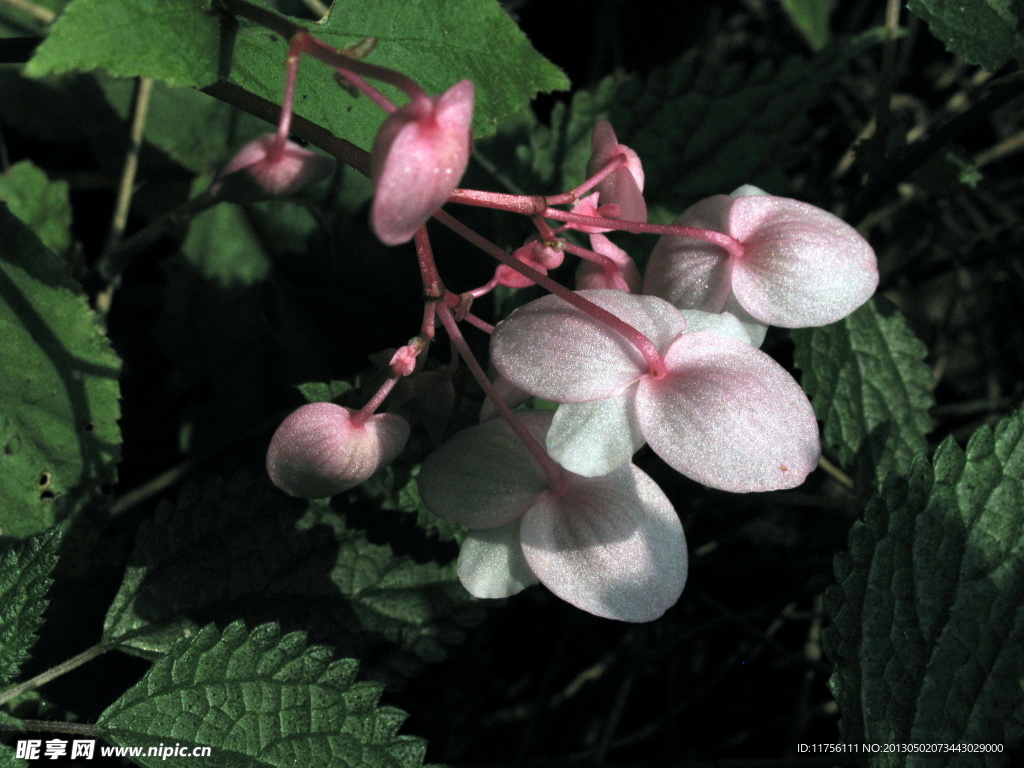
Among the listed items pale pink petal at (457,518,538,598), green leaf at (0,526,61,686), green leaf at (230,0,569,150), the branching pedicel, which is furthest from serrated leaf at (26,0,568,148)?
green leaf at (0,526,61,686)

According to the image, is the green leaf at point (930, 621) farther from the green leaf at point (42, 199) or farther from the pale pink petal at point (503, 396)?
the green leaf at point (42, 199)

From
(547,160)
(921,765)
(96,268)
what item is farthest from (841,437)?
(96,268)

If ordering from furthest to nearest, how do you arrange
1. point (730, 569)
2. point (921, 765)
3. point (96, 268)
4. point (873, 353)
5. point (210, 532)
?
point (730, 569), point (96, 268), point (873, 353), point (210, 532), point (921, 765)

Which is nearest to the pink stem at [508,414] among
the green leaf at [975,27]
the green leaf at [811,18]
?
the green leaf at [975,27]

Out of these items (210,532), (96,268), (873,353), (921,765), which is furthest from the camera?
(96,268)

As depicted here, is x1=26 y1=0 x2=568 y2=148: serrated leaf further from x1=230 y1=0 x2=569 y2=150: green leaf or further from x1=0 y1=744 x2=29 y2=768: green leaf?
x1=0 y1=744 x2=29 y2=768: green leaf

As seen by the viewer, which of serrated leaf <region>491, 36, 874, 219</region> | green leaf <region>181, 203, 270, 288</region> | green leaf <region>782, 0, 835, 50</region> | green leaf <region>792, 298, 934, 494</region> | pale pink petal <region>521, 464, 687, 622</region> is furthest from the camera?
green leaf <region>782, 0, 835, 50</region>

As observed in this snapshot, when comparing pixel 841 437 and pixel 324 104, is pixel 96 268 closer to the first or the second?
pixel 324 104
